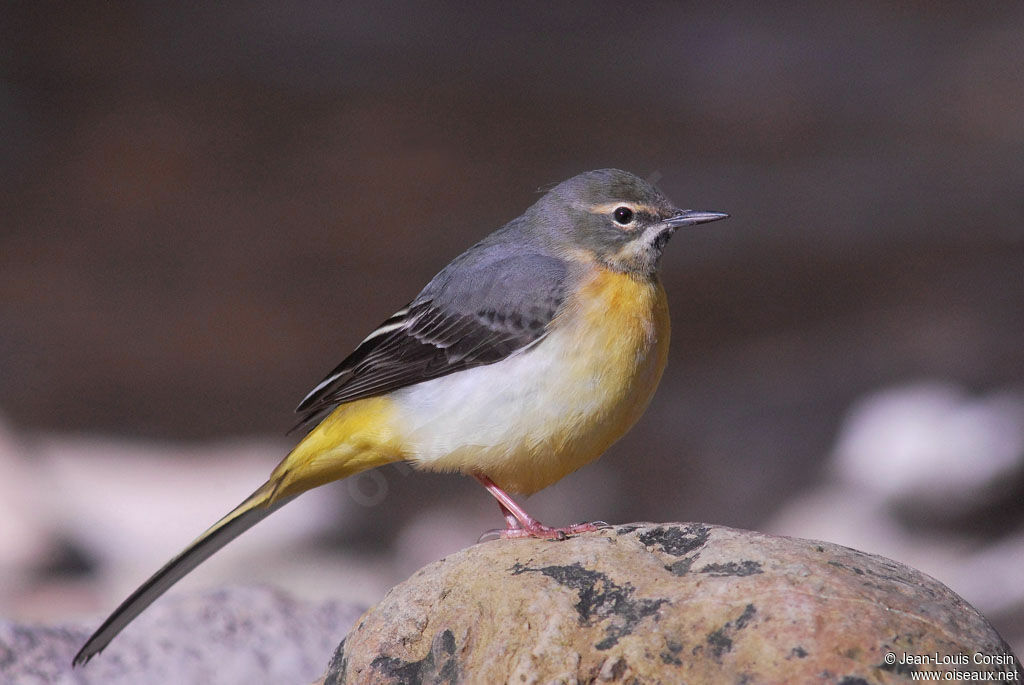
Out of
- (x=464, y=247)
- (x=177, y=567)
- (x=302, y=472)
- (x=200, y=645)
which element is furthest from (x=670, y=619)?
(x=464, y=247)

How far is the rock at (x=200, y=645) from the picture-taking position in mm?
6453

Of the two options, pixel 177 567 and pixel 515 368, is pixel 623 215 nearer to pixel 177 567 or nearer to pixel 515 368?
pixel 515 368

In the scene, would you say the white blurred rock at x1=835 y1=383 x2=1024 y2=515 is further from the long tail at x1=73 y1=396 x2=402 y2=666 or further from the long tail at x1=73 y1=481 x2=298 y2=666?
the long tail at x1=73 y1=481 x2=298 y2=666

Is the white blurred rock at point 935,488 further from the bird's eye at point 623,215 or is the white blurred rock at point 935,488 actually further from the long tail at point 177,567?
the long tail at point 177,567

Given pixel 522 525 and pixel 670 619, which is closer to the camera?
pixel 670 619

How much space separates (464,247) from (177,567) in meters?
5.32

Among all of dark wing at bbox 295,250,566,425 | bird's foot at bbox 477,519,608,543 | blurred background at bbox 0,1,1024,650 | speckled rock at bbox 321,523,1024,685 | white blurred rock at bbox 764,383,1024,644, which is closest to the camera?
speckled rock at bbox 321,523,1024,685

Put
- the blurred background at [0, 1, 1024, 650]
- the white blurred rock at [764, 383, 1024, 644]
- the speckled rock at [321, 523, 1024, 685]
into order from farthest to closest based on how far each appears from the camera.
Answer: the white blurred rock at [764, 383, 1024, 644]
the blurred background at [0, 1, 1024, 650]
the speckled rock at [321, 523, 1024, 685]

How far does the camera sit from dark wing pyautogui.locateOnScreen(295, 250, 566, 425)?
5.87 metres

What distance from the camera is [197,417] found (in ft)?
37.0

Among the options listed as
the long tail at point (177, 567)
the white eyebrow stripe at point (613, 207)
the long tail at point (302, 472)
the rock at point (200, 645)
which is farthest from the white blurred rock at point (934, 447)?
the long tail at point (177, 567)

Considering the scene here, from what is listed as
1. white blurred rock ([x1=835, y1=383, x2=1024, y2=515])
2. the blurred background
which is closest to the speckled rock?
the blurred background

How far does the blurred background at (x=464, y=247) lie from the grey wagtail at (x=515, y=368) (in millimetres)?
4057

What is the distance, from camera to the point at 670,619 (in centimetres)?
414
